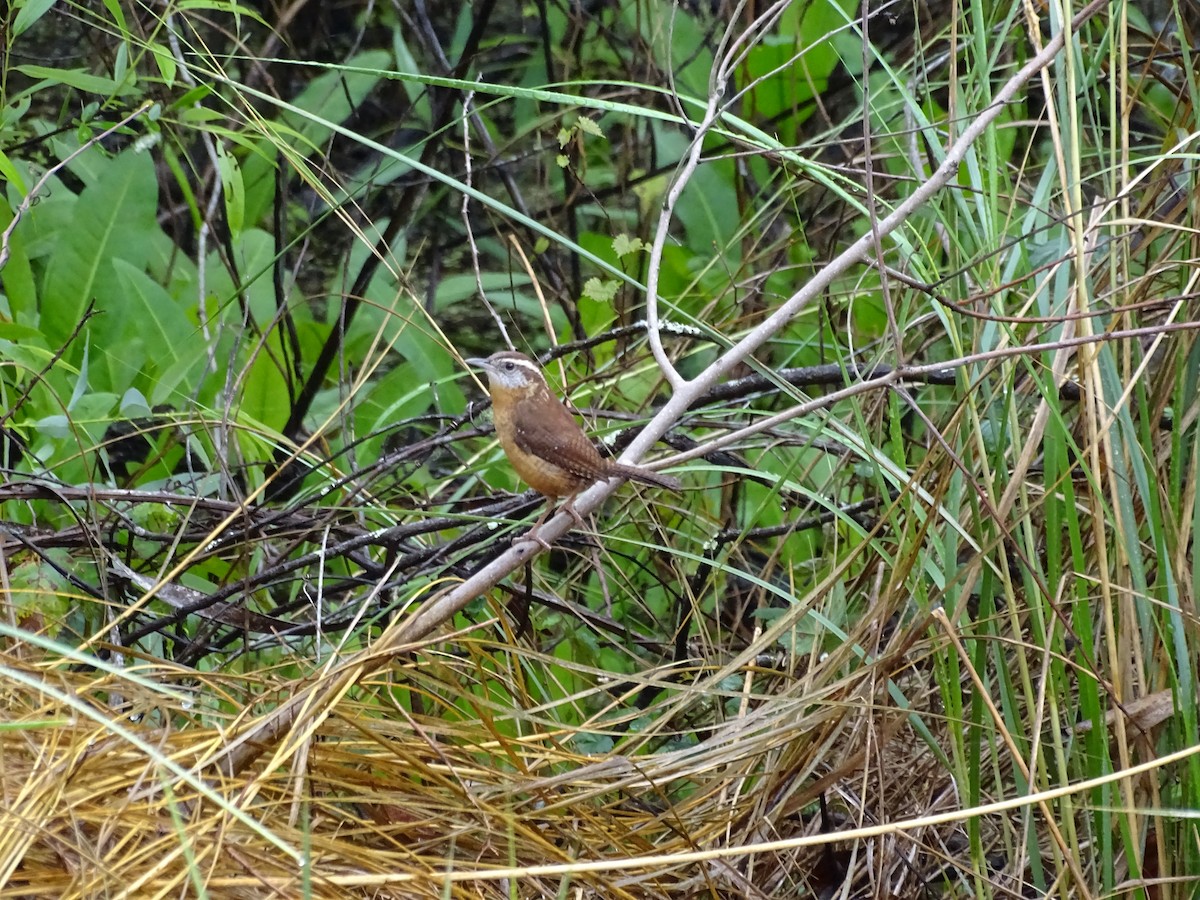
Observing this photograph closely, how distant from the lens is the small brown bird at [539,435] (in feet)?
10.6

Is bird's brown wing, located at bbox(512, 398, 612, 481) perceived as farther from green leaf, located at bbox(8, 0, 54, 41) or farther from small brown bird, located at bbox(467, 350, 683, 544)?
green leaf, located at bbox(8, 0, 54, 41)

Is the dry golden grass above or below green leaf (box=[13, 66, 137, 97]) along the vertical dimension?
below

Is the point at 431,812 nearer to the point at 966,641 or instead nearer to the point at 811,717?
the point at 811,717

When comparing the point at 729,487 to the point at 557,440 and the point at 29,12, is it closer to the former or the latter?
the point at 557,440

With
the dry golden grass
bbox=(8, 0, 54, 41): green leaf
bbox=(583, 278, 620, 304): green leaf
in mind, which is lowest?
the dry golden grass

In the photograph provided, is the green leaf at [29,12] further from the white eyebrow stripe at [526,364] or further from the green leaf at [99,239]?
the white eyebrow stripe at [526,364]

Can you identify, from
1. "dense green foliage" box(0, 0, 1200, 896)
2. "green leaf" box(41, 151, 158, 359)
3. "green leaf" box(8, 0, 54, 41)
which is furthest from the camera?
"green leaf" box(41, 151, 158, 359)

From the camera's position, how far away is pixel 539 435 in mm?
3348

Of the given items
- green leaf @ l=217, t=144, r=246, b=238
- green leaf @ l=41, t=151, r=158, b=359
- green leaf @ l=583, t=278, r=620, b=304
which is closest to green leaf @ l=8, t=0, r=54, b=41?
green leaf @ l=217, t=144, r=246, b=238

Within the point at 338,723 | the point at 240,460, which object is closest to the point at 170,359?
the point at 240,460

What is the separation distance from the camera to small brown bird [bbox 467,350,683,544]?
322 centimetres

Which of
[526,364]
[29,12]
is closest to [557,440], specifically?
[526,364]

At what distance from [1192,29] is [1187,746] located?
10.3 ft

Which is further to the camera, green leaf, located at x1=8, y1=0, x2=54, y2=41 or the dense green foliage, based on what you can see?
green leaf, located at x1=8, y1=0, x2=54, y2=41
